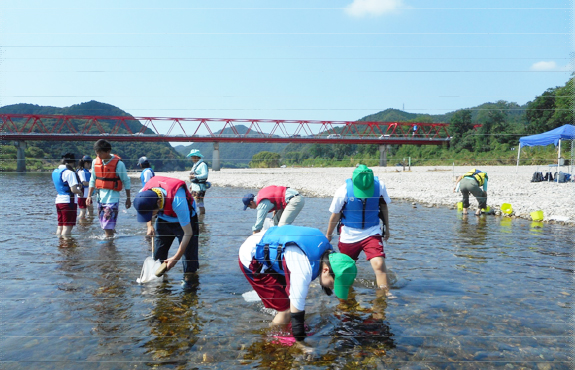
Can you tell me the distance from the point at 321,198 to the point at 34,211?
37.3 ft

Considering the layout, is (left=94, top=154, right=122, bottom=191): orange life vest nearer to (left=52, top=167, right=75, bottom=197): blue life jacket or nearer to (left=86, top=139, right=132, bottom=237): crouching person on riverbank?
(left=86, top=139, right=132, bottom=237): crouching person on riverbank

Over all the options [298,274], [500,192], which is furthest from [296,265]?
[500,192]

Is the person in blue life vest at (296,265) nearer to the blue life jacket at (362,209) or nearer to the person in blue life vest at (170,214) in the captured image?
the person in blue life vest at (170,214)

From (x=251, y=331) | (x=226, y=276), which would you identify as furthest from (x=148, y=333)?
(x=226, y=276)

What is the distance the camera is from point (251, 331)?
4094 millimetres

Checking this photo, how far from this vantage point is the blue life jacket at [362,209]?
15.6 ft

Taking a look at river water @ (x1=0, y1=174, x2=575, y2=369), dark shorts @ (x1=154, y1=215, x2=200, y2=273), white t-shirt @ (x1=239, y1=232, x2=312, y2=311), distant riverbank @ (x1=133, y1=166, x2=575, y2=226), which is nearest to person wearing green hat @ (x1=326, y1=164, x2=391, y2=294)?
river water @ (x1=0, y1=174, x2=575, y2=369)

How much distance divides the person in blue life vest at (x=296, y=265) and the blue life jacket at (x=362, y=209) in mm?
1554

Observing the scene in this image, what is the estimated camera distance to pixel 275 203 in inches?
237

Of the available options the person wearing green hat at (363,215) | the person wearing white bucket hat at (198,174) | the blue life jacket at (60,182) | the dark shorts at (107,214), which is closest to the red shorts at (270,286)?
the person wearing green hat at (363,215)

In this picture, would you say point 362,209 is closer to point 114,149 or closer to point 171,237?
point 171,237


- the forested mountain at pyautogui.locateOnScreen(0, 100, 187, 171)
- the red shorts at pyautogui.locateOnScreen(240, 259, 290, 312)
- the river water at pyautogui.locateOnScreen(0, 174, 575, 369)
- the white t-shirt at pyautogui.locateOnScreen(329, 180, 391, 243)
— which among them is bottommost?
the river water at pyautogui.locateOnScreen(0, 174, 575, 369)

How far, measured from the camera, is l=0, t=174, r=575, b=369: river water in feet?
11.7

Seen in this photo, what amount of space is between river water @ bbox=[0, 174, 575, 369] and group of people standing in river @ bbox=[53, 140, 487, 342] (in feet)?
1.47
